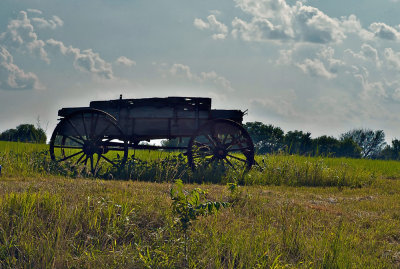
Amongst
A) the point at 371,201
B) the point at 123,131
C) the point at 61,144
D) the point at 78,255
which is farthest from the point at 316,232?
the point at 61,144

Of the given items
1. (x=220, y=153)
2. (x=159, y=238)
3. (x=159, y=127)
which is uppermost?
(x=159, y=127)

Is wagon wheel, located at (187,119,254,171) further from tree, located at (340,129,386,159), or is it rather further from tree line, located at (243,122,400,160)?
tree, located at (340,129,386,159)

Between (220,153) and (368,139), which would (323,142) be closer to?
(368,139)

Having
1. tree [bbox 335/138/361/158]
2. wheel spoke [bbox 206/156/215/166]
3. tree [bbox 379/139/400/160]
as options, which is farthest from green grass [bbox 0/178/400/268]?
tree [bbox 379/139/400/160]

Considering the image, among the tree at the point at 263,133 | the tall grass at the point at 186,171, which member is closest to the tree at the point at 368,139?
the tree at the point at 263,133

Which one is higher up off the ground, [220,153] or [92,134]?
[92,134]

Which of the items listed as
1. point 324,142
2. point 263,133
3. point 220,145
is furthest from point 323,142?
point 220,145

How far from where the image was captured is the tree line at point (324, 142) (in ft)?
194

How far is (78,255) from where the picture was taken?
368 cm

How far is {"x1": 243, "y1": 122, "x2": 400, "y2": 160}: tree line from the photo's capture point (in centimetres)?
5919

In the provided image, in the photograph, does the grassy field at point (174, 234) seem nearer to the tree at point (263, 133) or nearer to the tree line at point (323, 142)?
the tree line at point (323, 142)

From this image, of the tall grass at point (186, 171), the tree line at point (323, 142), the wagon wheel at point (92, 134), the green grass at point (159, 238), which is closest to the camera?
the green grass at point (159, 238)

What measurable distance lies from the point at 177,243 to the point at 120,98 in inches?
246

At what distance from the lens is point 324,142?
221ft
